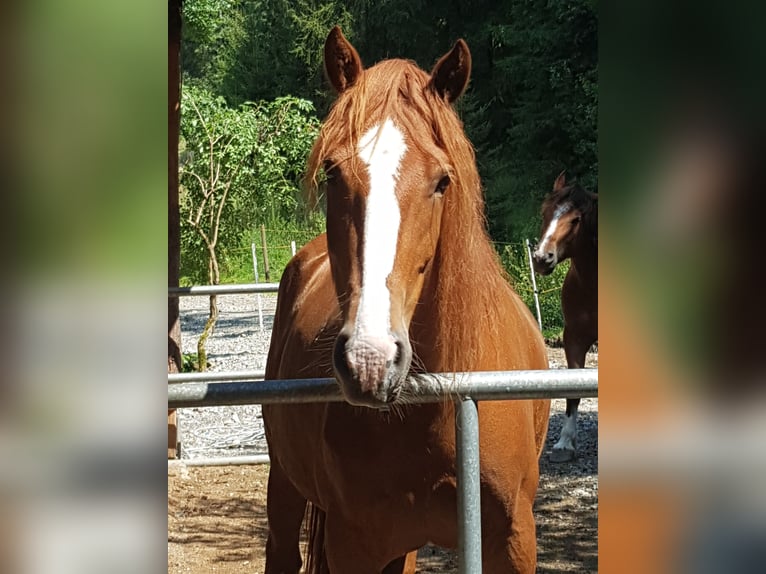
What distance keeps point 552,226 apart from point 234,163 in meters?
4.60

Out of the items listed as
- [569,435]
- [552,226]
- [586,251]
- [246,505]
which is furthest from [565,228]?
[246,505]

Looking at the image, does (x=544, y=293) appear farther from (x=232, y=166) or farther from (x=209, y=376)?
(x=209, y=376)

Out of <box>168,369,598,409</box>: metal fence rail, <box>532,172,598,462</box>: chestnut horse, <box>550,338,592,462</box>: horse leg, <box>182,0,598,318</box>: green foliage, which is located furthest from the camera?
<box>182,0,598,318</box>: green foliage

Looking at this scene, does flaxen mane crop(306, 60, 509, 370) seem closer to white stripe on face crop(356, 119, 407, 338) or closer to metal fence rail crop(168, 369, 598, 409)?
white stripe on face crop(356, 119, 407, 338)

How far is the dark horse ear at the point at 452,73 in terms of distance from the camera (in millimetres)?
1886

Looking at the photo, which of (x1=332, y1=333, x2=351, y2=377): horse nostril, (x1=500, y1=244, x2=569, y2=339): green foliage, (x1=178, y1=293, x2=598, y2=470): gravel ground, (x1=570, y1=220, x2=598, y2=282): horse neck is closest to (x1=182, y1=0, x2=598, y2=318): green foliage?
(x1=500, y1=244, x2=569, y2=339): green foliage

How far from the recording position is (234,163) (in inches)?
380

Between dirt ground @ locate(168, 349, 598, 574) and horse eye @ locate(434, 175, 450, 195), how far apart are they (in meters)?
3.04

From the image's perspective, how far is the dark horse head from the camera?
6430 mm

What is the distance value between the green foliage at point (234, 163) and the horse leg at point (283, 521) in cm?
606

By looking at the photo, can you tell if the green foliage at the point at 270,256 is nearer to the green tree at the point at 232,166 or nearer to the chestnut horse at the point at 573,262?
the green tree at the point at 232,166

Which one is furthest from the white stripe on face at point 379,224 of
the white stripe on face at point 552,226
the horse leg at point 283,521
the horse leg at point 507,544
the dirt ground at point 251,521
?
the white stripe on face at point 552,226

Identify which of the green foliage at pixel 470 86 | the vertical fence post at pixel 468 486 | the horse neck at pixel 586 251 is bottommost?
the vertical fence post at pixel 468 486
